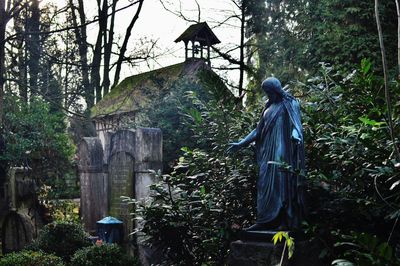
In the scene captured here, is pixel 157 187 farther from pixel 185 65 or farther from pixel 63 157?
pixel 185 65

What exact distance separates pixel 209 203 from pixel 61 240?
3692mm

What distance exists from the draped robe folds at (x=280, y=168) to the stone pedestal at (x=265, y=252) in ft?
0.60

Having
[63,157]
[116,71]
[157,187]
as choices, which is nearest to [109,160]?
[157,187]

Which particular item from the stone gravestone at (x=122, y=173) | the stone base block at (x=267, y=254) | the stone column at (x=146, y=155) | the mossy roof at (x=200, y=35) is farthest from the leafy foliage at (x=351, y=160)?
the mossy roof at (x=200, y=35)

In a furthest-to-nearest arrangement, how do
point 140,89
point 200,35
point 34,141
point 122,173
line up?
point 200,35
point 140,89
point 34,141
point 122,173

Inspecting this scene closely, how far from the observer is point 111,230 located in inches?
396

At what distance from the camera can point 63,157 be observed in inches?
607

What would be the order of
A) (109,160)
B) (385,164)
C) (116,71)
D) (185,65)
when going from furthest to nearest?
1. (116,71)
2. (185,65)
3. (109,160)
4. (385,164)

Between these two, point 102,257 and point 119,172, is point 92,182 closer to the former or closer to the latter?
point 119,172

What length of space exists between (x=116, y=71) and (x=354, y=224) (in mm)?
18146

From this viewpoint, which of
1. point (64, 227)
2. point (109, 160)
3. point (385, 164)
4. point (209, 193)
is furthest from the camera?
point (109, 160)

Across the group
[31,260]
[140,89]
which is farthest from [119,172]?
[140,89]

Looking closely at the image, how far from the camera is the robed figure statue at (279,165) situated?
5652 mm

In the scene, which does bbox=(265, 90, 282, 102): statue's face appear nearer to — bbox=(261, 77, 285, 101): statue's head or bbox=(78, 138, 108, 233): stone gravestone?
bbox=(261, 77, 285, 101): statue's head
